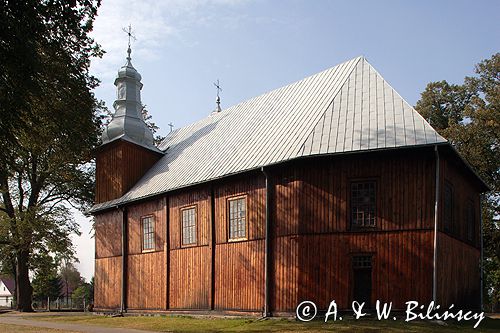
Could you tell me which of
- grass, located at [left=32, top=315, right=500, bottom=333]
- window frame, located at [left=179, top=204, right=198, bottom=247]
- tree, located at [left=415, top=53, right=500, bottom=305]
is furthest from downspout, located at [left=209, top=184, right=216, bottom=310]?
tree, located at [left=415, top=53, right=500, bottom=305]

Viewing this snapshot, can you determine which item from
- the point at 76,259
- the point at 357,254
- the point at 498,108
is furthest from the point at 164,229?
the point at 498,108

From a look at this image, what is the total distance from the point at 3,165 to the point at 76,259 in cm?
2539

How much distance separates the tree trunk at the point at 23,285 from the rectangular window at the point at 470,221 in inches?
1092

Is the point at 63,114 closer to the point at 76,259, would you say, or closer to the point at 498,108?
the point at 76,259

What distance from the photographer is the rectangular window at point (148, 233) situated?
27250 millimetres

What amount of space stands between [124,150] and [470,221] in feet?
57.9

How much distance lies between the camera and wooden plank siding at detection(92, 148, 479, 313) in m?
19.0

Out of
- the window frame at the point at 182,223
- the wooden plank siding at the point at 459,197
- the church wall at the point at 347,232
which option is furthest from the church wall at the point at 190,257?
the wooden plank siding at the point at 459,197

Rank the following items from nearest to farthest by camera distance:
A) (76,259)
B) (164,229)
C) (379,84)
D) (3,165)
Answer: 1. (3,165)
2. (379,84)
3. (164,229)
4. (76,259)

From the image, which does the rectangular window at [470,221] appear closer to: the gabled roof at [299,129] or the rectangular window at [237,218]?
the gabled roof at [299,129]

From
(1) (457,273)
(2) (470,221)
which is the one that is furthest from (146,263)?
(2) (470,221)

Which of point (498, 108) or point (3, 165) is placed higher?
point (498, 108)

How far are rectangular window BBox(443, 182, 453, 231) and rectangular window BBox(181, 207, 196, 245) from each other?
33.0 feet

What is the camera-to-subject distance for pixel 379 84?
22.8m
